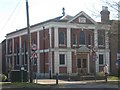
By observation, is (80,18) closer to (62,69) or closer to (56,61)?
(56,61)

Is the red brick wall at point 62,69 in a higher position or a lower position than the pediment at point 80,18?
lower

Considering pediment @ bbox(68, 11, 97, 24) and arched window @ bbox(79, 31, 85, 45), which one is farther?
arched window @ bbox(79, 31, 85, 45)

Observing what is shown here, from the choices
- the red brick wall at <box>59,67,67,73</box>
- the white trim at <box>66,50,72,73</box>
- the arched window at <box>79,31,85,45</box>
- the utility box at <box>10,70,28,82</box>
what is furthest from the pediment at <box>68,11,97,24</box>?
the utility box at <box>10,70,28,82</box>

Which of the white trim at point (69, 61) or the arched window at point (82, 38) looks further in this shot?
the arched window at point (82, 38)

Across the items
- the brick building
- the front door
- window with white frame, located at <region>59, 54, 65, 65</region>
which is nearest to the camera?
the brick building

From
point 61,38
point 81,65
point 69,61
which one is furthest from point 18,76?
point 81,65

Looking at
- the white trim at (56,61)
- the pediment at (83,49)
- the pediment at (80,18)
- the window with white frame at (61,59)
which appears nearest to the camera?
the white trim at (56,61)

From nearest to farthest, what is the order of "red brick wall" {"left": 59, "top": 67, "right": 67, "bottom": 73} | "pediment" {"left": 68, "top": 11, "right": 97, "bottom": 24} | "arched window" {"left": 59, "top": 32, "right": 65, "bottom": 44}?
"red brick wall" {"left": 59, "top": 67, "right": 67, "bottom": 73}, "arched window" {"left": 59, "top": 32, "right": 65, "bottom": 44}, "pediment" {"left": 68, "top": 11, "right": 97, "bottom": 24}

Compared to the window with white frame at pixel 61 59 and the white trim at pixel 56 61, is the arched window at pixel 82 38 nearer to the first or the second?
the window with white frame at pixel 61 59

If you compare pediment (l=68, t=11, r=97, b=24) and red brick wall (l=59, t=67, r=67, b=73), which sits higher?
pediment (l=68, t=11, r=97, b=24)

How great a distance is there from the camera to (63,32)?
4984cm

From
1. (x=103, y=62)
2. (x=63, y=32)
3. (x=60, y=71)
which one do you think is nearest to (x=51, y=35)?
(x=63, y=32)

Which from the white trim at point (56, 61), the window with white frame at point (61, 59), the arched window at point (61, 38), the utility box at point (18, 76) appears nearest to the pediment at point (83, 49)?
the window with white frame at point (61, 59)

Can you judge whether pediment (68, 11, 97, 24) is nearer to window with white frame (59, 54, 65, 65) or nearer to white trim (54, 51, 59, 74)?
window with white frame (59, 54, 65, 65)
